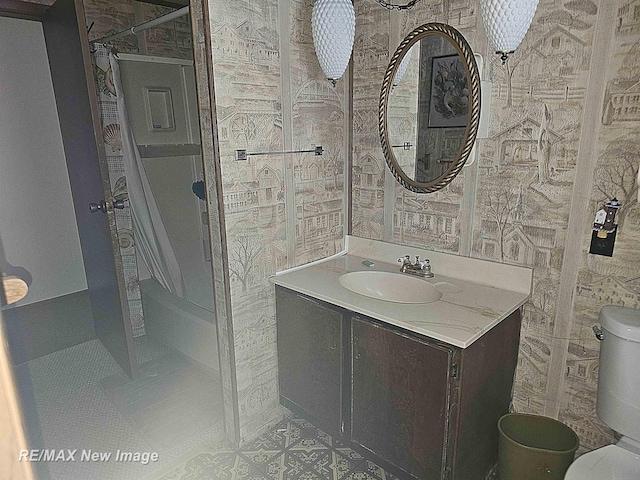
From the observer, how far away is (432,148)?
197cm

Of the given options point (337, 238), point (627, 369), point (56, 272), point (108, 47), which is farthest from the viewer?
point (56, 272)

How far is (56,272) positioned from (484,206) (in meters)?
2.93

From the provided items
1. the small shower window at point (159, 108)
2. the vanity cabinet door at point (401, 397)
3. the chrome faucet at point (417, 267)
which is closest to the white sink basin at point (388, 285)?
the chrome faucet at point (417, 267)

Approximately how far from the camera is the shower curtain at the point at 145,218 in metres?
2.64

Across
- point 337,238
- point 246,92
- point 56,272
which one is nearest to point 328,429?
point 337,238

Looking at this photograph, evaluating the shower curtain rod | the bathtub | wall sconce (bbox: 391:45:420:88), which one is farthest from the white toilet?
the shower curtain rod

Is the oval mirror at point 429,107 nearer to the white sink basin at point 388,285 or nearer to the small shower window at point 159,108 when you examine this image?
the white sink basin at point 388,285

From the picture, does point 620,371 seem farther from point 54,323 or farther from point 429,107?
point 54,323

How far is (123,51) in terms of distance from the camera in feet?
9.77

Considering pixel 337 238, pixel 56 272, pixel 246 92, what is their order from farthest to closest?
pixel 56 272 → pixel 337 238 → pixel 246 92

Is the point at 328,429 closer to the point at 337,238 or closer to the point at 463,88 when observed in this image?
the point at 337,238

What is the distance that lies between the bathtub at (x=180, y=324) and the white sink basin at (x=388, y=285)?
0.83 m

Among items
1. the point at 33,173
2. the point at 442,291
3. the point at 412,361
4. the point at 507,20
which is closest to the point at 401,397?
the point at 412,361

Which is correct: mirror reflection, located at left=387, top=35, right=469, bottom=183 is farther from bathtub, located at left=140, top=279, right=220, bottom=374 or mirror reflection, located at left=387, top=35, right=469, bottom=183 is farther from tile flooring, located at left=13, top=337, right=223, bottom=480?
tile flooring, located at left=13, top=337, right=223, bottom=480
